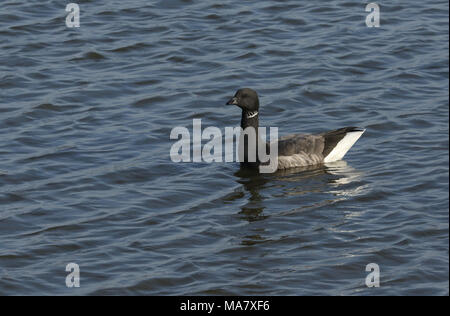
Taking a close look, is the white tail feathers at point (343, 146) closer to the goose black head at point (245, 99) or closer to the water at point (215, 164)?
the water at point (215, 164)

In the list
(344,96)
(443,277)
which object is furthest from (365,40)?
(443,277)

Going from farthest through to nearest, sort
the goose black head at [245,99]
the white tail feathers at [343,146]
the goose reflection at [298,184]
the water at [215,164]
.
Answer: the goose black head at [245,99] < the white tail feathers at [343,146] < the goose reflection at [298,184] < the water at [215,164]

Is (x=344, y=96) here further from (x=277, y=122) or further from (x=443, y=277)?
(x=443, y=277)

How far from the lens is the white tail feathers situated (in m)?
16.6

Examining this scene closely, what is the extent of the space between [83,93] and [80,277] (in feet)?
24.9

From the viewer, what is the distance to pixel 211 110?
19.0 metres

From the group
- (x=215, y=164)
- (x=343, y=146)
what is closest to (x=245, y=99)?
(x=215, y=164)

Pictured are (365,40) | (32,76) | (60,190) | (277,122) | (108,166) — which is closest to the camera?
(60,190)

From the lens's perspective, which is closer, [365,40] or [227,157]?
[227,157]

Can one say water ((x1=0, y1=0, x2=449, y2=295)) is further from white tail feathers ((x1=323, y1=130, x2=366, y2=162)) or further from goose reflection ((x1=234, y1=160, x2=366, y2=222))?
white tail feathers ((x1=323, y1=130, x2=366, y2=162))

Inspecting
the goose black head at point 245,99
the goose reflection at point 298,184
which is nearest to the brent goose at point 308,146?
the goose black head at point 245,99

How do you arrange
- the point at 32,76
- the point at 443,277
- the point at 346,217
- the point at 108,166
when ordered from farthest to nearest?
the point at 32,76
the point at 108,166
the point at 346,217
the point at 443,277

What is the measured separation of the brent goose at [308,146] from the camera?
656 inches

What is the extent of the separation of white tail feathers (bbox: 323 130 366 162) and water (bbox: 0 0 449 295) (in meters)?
0.17
